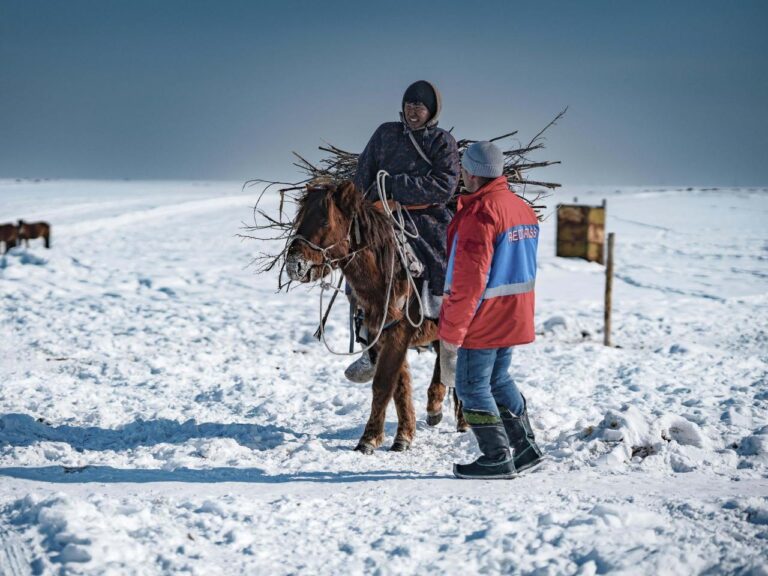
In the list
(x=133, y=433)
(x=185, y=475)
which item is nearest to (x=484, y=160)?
(x=185, y=475)

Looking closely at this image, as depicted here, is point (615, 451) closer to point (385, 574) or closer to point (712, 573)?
point (712, 573)

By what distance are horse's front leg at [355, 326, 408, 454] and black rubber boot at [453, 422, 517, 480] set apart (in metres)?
0.95

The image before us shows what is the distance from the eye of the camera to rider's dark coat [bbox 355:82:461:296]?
5.49 m

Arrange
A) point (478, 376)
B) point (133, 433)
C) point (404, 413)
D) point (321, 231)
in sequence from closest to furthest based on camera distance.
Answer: point (478, 376) < point (321, 231) < point (404, 413) < point (133, 433)

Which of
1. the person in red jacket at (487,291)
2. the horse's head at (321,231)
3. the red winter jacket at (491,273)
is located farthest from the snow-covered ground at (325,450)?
the horse's head at (321,231)

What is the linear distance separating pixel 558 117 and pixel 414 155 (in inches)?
50.8

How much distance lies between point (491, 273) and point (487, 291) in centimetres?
10

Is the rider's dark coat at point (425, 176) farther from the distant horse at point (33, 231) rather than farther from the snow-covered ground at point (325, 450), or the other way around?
the distant horse at point (33, 231)

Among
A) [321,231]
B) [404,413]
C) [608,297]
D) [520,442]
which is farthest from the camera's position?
[608,297]

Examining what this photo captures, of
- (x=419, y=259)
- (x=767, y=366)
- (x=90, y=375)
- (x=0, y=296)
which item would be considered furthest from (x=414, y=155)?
(x=0, y=296)

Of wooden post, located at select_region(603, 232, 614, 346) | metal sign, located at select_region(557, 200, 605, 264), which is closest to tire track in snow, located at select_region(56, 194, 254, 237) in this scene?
metal sign, located at select_region(557, 200, 605, 264)

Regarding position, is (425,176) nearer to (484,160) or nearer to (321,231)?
(321,231)

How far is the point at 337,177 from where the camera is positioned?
635cm

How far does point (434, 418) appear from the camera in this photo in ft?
20.4
